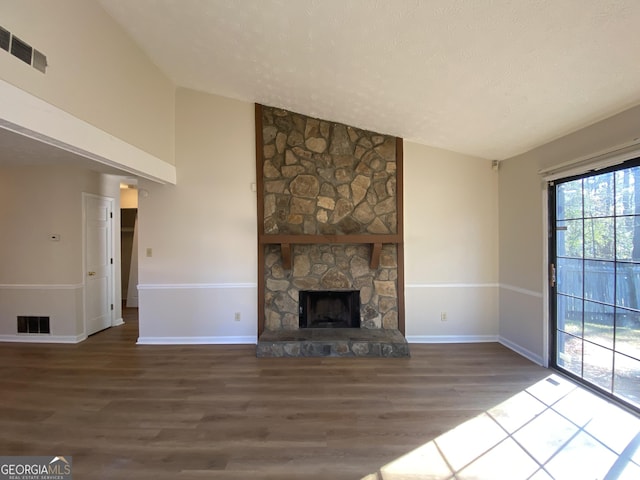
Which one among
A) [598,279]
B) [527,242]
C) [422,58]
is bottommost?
[598,279]

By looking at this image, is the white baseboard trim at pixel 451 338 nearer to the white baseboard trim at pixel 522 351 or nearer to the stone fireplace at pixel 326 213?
the white baseboard trim at pixel 522 351

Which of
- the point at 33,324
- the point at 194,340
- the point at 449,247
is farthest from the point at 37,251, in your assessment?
the point at 449,247

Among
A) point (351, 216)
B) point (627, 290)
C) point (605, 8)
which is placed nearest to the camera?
point (605, 8)

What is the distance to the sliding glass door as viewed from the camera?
2.34m

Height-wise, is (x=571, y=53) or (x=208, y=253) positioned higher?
(x=571, y=53)

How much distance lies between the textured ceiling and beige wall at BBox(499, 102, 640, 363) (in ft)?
0.58

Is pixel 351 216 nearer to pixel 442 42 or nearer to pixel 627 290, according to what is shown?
pixel 442 42

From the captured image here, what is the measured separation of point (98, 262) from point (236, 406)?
11.5 ft

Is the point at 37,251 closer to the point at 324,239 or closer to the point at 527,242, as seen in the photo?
the point at 324,239

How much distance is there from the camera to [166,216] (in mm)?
3930

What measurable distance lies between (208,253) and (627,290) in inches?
166

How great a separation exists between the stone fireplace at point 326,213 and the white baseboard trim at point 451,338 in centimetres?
28

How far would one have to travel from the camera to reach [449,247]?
12.8 ft

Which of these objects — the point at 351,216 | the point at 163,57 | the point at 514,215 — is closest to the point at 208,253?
the point at 351,216
